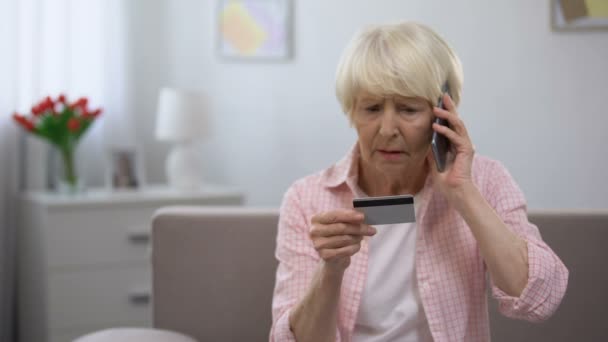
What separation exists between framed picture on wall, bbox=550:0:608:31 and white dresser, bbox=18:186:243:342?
155 cm

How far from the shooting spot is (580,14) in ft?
6.11

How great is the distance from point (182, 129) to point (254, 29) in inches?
22.0

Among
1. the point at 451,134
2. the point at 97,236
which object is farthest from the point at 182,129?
the point at 451,134

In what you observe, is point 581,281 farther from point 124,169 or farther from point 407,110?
point 124,169

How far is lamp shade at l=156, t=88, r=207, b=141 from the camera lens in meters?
2.98

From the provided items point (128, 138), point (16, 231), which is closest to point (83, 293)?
point (16, 231)

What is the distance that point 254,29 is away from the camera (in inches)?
126

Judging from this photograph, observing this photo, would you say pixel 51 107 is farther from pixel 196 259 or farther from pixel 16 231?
pixel 196 259

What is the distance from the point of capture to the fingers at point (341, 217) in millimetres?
1189

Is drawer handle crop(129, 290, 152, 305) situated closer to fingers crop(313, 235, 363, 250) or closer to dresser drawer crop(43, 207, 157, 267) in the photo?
dresser drawer crop(43, 207, 157, 267)

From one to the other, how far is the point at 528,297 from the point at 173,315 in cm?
85

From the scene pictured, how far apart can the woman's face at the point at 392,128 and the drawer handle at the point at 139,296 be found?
5.58 feet

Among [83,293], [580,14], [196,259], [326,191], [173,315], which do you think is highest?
[580,14]

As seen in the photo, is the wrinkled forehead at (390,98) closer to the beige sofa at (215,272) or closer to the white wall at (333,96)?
the beige sofa at (215,272)
